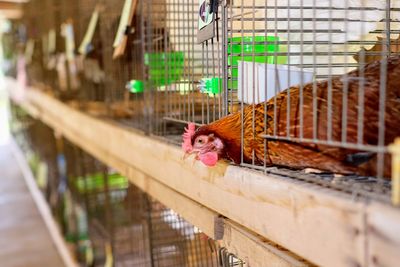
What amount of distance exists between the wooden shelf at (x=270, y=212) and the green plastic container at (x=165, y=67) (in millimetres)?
203

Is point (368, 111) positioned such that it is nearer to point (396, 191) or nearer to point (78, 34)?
point (396, 191)

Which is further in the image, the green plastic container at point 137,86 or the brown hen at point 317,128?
the green plastic container at point 137,86

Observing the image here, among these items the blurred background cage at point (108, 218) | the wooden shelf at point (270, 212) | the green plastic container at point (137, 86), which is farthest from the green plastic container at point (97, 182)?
the wooden shelf at point (270, 212)

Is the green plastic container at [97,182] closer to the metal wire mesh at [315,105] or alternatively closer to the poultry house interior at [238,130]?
the poultry house interior at [238,130]

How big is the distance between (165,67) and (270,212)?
85cm

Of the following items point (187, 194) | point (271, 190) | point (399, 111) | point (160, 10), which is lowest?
point (187, 194)

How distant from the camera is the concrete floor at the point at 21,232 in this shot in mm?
3895

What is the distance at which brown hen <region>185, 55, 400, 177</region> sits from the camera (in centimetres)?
70

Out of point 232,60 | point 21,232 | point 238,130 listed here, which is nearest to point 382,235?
point 238,130

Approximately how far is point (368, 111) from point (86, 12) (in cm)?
228

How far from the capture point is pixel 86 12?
8.87 ft

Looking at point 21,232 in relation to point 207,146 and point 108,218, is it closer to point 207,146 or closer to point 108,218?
point 108,218

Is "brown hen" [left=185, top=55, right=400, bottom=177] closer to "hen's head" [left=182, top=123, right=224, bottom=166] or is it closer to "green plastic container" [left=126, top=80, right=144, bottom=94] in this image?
"hen's head" [left=182, top=123, right=224, bottom=166]

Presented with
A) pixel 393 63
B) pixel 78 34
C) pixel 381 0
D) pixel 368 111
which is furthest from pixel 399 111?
pixel 78 34
